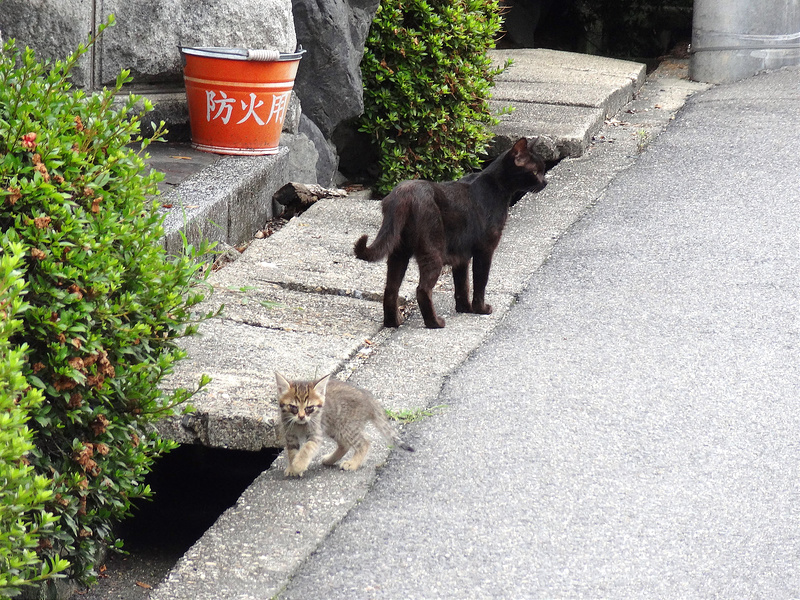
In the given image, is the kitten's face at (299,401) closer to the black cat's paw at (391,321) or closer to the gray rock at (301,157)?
the black cat's paw at (391,321)

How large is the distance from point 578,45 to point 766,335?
9.64 meters

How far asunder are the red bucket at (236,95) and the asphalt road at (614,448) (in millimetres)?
1827

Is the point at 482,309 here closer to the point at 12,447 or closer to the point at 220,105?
the point at 220,105

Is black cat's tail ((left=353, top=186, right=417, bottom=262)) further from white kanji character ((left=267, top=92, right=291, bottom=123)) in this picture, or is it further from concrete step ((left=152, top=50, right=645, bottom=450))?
white kanji character ((left=267, top=92, right=291, bottom=123))

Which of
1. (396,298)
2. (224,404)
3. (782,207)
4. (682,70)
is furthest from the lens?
(682,70)

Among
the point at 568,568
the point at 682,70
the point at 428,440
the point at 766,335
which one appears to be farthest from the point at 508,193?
the point at 682,70

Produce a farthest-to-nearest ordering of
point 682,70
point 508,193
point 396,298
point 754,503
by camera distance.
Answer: point 682,70 → point 508,193 → point 396,298 → point 754,503

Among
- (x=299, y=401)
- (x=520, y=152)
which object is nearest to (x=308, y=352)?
(x=299, y=401)

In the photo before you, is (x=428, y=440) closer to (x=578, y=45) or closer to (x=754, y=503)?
(x=754, y=503)

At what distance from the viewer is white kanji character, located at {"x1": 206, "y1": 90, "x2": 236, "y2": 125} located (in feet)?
17.6

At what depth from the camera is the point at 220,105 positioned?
5395 millimetres

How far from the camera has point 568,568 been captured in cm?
263

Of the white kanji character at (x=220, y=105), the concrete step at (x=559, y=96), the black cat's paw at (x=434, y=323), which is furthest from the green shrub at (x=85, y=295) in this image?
the concrete step at (x=559, y=96)

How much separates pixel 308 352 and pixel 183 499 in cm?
89
